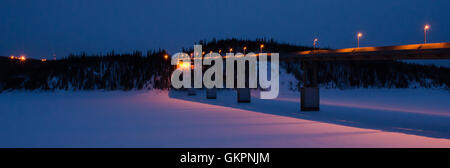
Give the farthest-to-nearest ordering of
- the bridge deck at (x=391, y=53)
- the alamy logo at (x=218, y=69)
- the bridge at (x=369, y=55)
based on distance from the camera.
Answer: the alamy logo at (x=218, y=69) < the bridge at (x=369, y=55) < the bridge deck at (x=391, y=53)

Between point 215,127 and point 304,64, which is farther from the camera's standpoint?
point 304,64

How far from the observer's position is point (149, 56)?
172 metres

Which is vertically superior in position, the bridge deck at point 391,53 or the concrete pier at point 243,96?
the bridge deck at point 391,53

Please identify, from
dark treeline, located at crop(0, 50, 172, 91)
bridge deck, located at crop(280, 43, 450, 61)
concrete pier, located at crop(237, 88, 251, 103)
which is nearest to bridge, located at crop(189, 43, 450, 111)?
bridge deck, located at crop(280, 43, 450, 61)

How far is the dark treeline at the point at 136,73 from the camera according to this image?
136375mm

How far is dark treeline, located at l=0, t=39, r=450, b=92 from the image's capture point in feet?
447

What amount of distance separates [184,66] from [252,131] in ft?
A: 223

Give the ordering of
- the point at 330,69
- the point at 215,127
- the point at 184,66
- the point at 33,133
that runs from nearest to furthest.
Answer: the point at 33,133
the point at 215,127
the point at 184,66
the point at 330,69

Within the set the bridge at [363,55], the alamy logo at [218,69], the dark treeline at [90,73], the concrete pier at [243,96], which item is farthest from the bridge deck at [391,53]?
the dark treeline at [90,73]

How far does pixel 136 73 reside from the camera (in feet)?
517

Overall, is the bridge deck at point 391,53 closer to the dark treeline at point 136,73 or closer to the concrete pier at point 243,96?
the concrete pier at point 243,96

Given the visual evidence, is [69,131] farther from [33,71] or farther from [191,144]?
[33,71]
